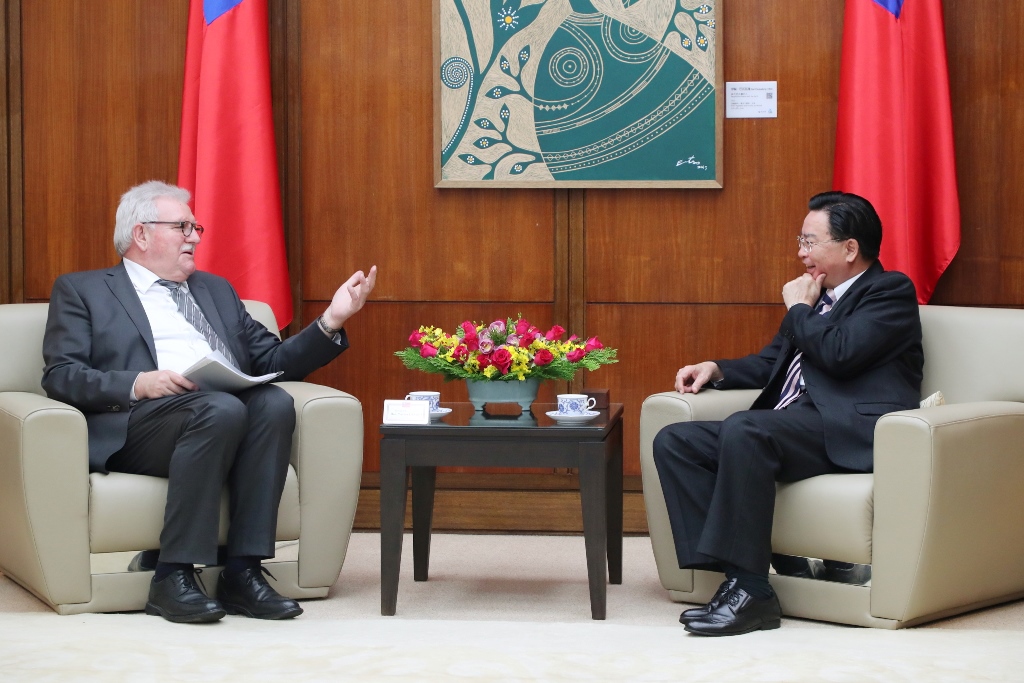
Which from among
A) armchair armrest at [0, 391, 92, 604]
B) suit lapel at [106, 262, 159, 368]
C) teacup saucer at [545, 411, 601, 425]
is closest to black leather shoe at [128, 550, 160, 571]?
armchair armrest at [0, 391, 92, 604]

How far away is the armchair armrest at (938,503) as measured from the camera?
9.10 ft

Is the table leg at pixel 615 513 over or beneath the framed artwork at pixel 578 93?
beneath

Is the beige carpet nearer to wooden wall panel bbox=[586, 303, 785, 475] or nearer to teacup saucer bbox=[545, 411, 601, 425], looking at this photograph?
teacup saucer bbox=[545, 411, 601, 425]

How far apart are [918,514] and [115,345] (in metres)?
2.23

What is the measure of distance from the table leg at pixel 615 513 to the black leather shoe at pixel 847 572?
71 centimetres

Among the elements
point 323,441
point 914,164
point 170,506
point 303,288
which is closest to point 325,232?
point 303,288

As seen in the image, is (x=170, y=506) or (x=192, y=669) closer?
(x=192, y=669)

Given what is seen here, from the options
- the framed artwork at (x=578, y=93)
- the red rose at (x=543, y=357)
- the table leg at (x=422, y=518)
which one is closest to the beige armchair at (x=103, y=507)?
the table leg at (x=422, y=518)

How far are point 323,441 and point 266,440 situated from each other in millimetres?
195

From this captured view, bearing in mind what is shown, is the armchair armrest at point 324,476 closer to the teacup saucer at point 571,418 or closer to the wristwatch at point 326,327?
the wristwatch at point 326,327

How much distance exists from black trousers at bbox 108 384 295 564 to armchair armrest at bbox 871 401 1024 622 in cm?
157

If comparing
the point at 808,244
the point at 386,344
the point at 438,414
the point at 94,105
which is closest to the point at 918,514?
the point at 808,244

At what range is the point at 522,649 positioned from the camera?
2.61m

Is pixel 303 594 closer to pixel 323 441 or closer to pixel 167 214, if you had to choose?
pixel 323 441
